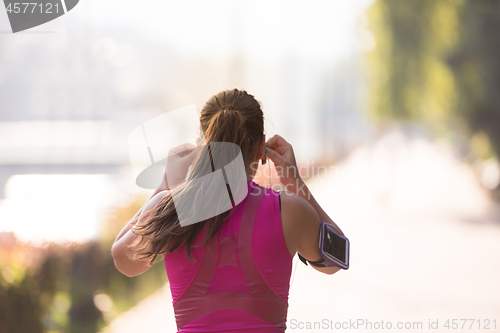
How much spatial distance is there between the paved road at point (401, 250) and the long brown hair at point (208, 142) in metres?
1.64

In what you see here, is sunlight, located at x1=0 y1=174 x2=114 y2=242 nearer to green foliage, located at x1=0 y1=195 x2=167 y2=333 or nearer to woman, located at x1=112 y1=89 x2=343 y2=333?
green foliage, located at x1=0 y1=195 x2=167 y2=333

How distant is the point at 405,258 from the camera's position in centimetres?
341

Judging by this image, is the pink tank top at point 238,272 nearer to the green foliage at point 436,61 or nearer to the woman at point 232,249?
the woman at point 232,249

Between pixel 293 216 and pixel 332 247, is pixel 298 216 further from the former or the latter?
pixel 332 247

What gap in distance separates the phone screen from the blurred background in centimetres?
34

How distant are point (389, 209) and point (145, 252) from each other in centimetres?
408

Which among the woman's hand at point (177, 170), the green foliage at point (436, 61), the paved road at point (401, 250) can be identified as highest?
the green foliage at point (436, 61)

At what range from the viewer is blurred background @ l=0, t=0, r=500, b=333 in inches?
88.9

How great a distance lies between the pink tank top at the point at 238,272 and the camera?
0.75 meters

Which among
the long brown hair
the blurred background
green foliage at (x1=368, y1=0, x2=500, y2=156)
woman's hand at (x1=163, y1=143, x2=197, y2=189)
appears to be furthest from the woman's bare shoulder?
green foliage at (x1=368, y1=0, x2=500, y2=156)

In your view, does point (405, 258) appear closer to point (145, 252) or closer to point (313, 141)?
point (313, 141)

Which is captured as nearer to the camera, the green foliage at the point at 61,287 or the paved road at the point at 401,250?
the green foliage at the point at 61,287

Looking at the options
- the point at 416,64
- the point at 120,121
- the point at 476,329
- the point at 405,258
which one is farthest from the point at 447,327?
the point at 416,64

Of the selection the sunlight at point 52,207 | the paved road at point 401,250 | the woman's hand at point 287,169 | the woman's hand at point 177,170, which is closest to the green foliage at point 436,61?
the paved road at point 401,250
